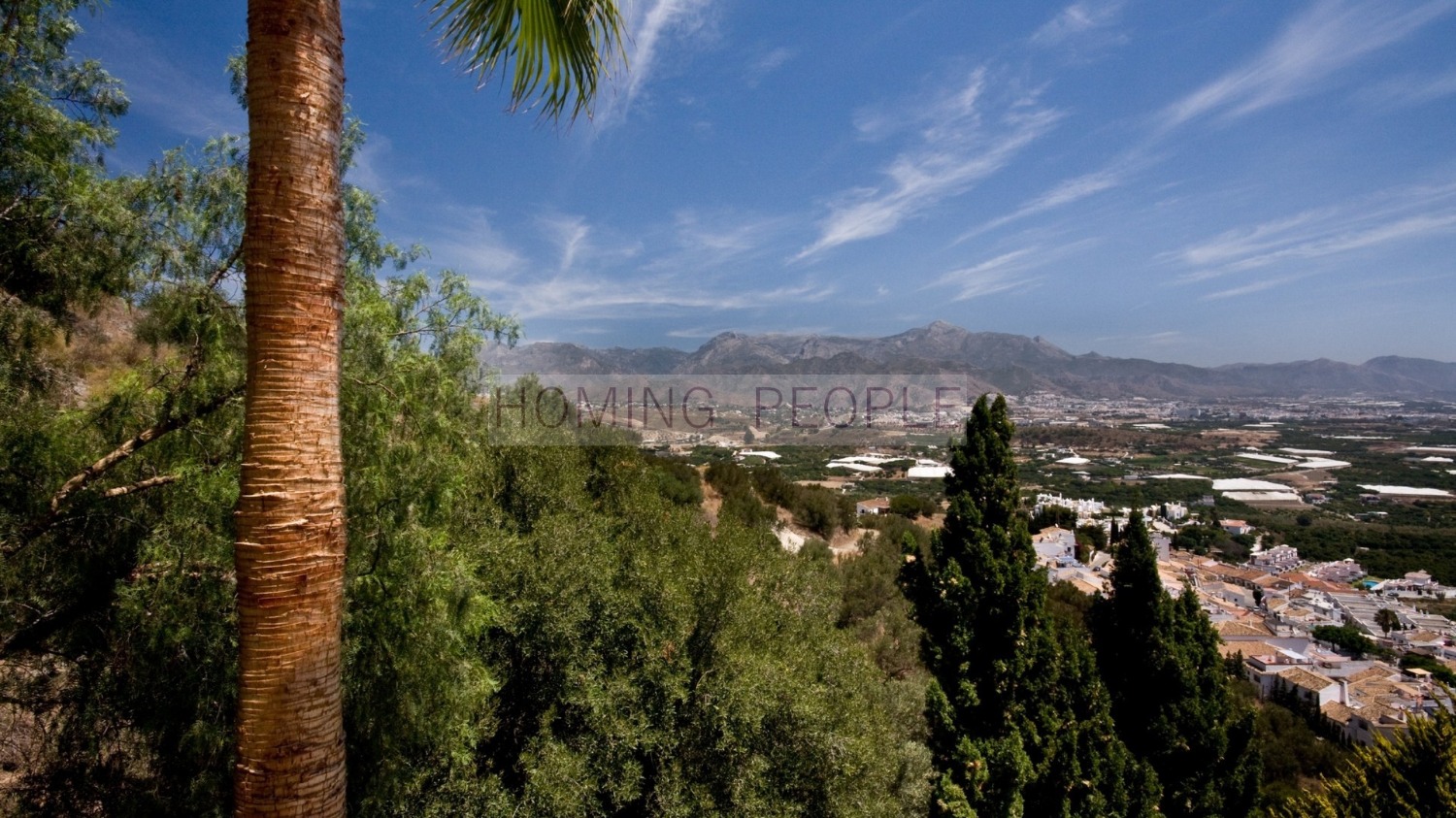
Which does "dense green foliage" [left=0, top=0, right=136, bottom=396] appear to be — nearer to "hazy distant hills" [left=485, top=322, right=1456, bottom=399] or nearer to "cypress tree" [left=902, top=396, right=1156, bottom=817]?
"hazy distant hills" [left=485, top=322, right=1456, bottom=399]

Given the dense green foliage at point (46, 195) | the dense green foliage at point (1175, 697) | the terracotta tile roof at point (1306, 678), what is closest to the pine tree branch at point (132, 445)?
the dense green foliage at point (46, 195)

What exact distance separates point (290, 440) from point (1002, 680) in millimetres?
10063

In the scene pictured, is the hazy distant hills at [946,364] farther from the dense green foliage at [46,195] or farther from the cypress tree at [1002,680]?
the cypress tree at [1002,680]

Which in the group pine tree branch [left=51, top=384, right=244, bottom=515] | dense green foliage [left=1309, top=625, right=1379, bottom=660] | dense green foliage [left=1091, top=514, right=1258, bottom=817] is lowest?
dense green foliage [left=1309, top=625, right=1379, bottom=660]

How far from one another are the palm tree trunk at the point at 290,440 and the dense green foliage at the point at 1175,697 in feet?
40.3

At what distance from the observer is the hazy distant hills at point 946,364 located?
3753 centimetres

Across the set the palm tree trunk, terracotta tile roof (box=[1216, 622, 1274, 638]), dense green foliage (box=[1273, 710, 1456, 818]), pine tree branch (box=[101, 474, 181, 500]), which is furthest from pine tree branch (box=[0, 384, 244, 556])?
terracotta tile roof (box=[1216, 622, 1274, 638])

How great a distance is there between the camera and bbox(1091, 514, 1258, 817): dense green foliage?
392 inches

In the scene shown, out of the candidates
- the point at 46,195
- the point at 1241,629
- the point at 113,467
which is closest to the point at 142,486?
the point at 113,467

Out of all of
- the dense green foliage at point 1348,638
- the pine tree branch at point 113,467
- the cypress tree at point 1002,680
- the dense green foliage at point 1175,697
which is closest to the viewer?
the pine tree branch at point 113,467

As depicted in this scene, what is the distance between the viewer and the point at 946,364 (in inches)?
2808

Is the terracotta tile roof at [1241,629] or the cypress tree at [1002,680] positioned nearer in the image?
the cypress tree at [1002,680]

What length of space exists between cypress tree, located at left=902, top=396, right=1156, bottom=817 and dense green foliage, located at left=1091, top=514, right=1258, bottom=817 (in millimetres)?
1190

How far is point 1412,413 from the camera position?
128 metres
